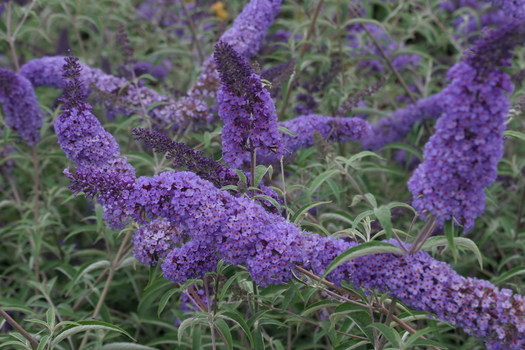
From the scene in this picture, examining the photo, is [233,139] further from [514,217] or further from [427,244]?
[514,217]

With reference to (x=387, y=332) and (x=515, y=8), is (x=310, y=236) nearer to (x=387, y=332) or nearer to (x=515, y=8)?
(x=387, y=332)

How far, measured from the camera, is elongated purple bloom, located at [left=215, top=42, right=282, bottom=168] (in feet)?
9.21

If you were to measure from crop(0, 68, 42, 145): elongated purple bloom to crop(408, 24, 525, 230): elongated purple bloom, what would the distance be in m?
3.23

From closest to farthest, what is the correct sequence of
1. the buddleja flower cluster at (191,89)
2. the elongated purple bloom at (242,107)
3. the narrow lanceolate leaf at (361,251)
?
1. the narrow lanceolate leaf at (361,251)
2. the elongated purple bloom at (242,107)
3. the buddleja flower cluster at (191,89)

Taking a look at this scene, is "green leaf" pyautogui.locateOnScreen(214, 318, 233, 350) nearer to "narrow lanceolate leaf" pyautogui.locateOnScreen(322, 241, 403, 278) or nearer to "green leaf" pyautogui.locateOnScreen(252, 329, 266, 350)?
"green leaf" pyautogui.locateOnScreen(252, 329, 266, 350)

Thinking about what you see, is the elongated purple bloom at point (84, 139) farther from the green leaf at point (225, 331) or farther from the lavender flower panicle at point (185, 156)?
the green leaf at point (225, 331)

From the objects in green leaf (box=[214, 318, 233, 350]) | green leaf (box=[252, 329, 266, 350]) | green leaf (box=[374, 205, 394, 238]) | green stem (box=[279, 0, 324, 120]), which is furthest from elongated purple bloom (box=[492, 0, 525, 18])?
green leaf (box=[214, 318, 233, 350])

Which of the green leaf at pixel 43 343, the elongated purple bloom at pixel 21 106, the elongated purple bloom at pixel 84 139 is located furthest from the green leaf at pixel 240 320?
the elongated purple bloom at pixel 21 106

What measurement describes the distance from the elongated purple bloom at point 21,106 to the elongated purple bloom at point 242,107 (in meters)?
2.23

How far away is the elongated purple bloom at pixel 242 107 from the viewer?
2807mm

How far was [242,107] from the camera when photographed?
291 cm

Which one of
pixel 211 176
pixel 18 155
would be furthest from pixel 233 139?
pixel 18 155

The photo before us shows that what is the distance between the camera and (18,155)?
5109 millimetres

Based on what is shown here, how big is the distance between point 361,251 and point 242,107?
2.90 feet
